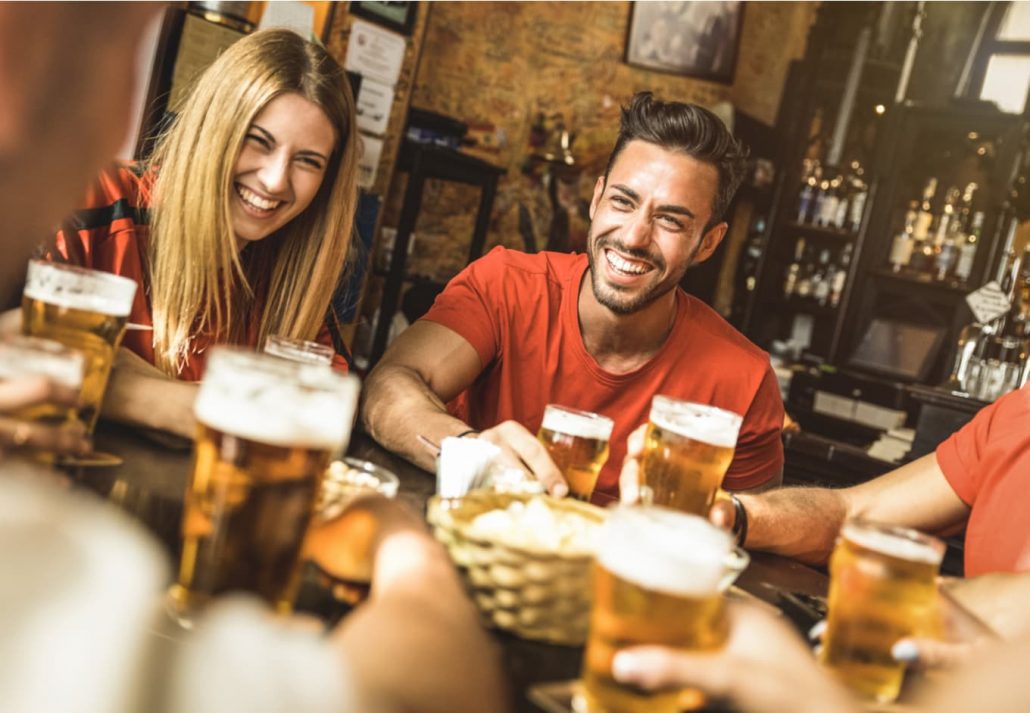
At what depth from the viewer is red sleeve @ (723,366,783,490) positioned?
2.39 m

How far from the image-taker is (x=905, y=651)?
3.20 ft

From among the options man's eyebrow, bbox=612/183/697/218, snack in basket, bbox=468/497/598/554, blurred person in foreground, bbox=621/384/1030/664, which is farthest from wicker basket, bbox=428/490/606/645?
man's eyebrow, bbox=612/183/697/218

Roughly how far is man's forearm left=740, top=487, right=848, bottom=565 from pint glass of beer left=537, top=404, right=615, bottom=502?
1.00ft

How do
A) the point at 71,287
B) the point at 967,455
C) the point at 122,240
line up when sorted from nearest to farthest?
the point at 71,287 → the point at 122,240 → the point at 967,455

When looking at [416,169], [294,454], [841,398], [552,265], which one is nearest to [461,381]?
[552,265]

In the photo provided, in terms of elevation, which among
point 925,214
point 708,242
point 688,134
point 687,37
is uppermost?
point 687,37

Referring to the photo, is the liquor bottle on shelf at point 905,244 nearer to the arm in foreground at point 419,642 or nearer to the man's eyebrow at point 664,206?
the man's eyebrow at point 664,206

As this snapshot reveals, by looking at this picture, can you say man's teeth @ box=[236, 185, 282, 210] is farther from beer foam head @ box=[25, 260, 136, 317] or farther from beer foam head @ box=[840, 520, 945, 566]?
beer foam head @ box=[840, 520, 945, 566]

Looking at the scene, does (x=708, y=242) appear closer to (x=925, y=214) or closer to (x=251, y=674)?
(x=251, y=674)

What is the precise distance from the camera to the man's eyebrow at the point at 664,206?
8.16 ft

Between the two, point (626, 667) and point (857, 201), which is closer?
point (626, 667)

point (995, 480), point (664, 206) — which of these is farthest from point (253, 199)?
point (995, 480)

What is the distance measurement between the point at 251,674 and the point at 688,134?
2.18 meters

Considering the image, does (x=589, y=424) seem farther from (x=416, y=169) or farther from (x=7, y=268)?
(x=416, y=169)
